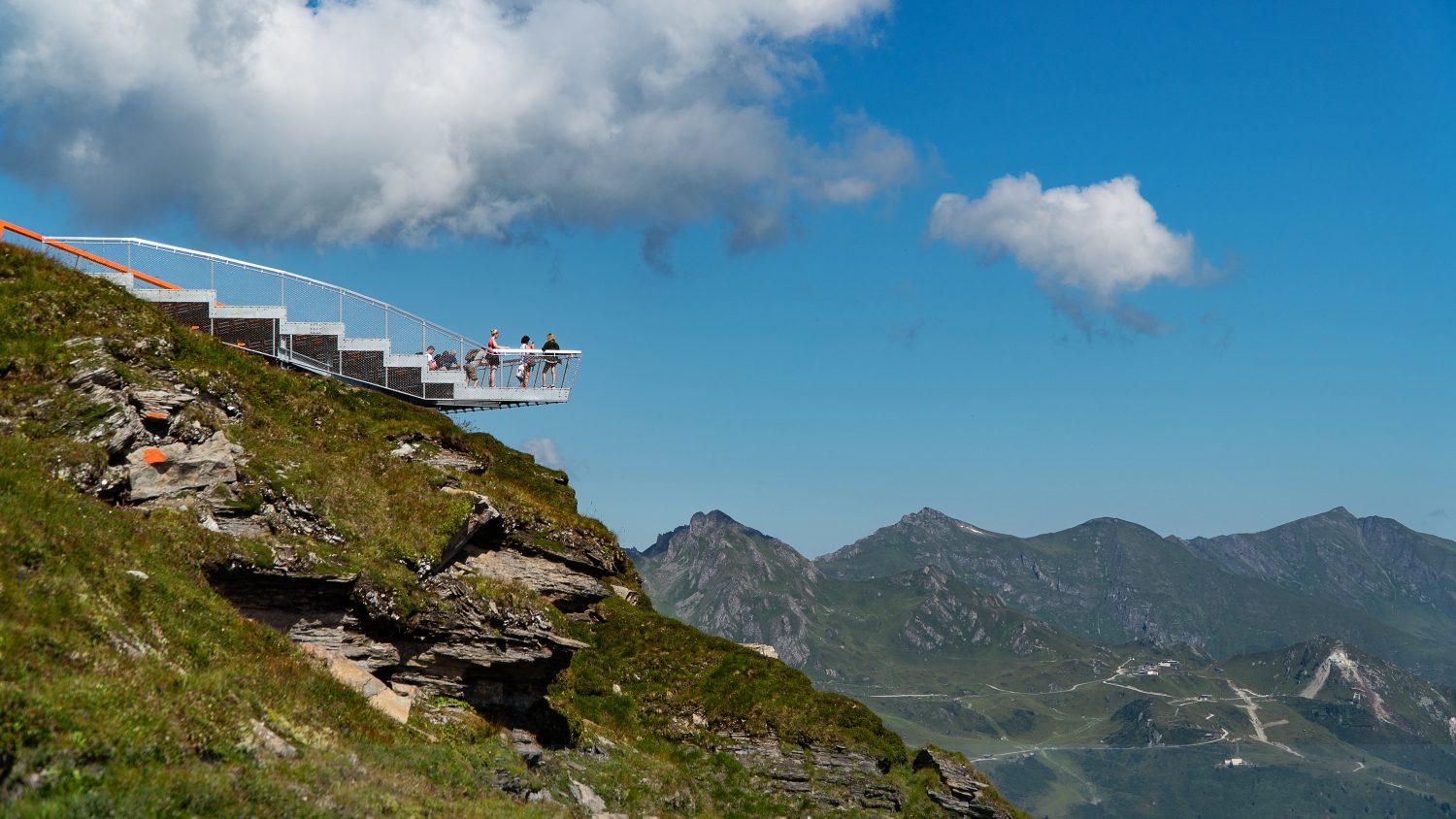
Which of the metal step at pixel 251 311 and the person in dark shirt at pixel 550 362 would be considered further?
the person in dark shirt at pixel 550 362

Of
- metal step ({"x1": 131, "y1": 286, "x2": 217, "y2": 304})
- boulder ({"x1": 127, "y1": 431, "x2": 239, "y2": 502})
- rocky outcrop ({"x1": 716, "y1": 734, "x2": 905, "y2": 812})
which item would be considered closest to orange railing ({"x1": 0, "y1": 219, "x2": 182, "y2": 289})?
metal step ({"x1": 131, "y1": 286, "x2": 217, "y2": 304})

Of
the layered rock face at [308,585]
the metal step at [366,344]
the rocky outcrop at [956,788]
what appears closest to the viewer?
the layered rock face at [308,585]

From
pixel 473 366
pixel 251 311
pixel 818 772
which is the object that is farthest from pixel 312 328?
pixel 818 772

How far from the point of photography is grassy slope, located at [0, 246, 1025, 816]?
613 inches

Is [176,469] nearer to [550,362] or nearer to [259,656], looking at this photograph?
[259,656]

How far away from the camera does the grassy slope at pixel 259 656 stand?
15.6m

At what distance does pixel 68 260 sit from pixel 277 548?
17935 mm

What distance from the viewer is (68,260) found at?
125 feet

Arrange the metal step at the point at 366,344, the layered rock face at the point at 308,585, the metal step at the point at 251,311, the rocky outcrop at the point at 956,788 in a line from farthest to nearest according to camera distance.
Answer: the rocky outcrop at the point at 956,788 < the metal step at the point at 366,344 < the metal step at the point at 251,311 < the layered rock face at the point at 308,585

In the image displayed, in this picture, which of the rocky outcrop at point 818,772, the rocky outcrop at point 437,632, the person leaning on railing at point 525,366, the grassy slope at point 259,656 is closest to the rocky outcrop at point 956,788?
the grassy slope at point 259,656

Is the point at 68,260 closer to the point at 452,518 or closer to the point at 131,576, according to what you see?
the point at 452,518

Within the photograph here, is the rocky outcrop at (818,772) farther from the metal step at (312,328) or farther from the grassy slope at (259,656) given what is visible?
the metal step at (312,328)

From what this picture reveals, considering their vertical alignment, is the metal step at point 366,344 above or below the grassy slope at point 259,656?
above

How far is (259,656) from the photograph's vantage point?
76.3 ft
